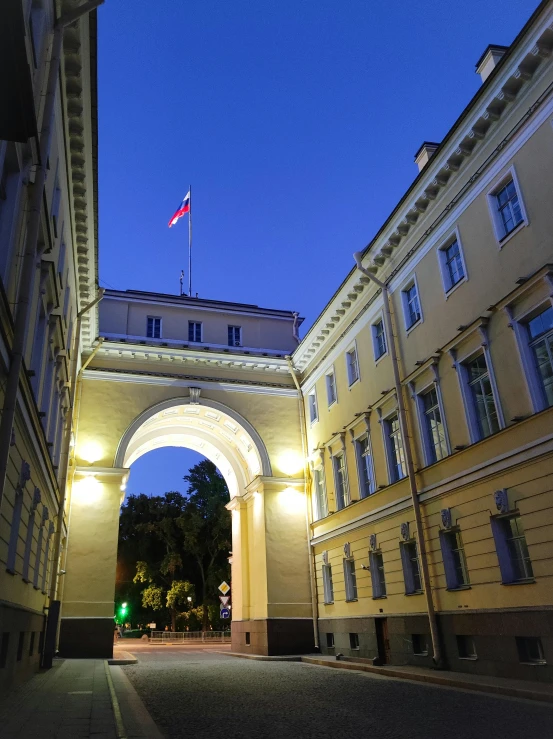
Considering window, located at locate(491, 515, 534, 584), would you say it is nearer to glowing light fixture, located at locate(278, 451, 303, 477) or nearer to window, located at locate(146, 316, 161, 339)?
glowing light fixture, located at locate(278, 451, 303, 477)

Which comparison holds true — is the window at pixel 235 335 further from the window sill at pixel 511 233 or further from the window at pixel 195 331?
the window sill at pixel 511 233

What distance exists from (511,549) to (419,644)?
4.87 metres

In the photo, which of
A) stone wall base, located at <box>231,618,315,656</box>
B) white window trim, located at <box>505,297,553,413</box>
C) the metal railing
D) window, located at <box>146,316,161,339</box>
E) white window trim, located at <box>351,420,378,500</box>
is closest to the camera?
white window trim, located at <box>505,297,553,413</box>

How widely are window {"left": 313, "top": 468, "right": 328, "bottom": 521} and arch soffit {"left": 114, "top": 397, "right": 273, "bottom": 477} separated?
2057mm

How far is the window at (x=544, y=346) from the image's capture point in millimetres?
12211

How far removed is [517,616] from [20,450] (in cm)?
1013

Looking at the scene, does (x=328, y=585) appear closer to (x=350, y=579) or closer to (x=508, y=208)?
(x=350, y=579)

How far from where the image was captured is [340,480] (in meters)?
23.5

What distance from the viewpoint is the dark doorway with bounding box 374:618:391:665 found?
1825 cm

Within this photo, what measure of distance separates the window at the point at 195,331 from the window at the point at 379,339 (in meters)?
11.4

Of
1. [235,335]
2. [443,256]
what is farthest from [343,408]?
[235,335]

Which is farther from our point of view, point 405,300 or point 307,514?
point 307,514

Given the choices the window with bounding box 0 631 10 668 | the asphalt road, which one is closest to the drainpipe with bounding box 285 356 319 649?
the asphalt road

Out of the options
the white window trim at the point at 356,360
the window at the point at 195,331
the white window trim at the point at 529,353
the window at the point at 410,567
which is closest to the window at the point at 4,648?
the window at the point at 410,567
